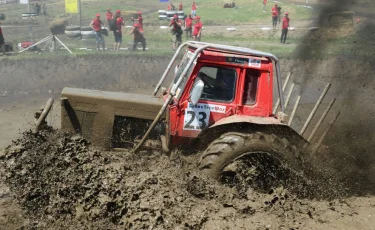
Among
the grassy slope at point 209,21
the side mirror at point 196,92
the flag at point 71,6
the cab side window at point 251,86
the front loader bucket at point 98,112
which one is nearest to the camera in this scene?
the side mirror at point 196,92

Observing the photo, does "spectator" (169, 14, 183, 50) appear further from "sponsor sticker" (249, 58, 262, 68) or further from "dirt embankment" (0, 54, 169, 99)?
"sponsor sticker" (249, 58, 262, 68)

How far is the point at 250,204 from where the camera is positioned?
18.5ft

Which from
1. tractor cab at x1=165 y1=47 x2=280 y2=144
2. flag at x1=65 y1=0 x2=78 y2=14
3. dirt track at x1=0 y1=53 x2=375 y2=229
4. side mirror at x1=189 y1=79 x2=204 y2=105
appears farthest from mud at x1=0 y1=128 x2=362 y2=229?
flag at x1=65 y1=0 x2=78 y2=14

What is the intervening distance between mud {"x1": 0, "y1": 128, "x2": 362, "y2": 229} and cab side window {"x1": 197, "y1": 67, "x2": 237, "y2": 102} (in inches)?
35.2

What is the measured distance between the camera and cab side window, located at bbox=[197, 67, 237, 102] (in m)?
5.98

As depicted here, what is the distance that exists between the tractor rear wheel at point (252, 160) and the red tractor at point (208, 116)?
1 centimetres

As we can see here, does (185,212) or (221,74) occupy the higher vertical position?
(221,74)

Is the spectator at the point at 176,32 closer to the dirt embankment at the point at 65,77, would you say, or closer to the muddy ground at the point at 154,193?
the dirt embankment at the point at 65,77

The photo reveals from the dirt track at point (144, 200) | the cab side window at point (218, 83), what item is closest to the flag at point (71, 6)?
the dirt track at point (144, 200)

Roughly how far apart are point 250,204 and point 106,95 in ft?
8.22

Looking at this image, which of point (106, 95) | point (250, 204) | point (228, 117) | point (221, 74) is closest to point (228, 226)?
point (250, 204)

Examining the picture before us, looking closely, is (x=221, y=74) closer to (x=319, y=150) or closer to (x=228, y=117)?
(x=228, y=117)

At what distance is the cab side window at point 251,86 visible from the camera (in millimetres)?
6035

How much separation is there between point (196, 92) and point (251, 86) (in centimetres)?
86
